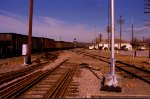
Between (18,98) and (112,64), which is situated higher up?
(112,64)

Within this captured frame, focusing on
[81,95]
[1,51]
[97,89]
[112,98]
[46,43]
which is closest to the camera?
[112,98]

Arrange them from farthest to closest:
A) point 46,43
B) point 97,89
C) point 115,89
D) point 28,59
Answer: point 46,43, point 28,59, point 97,89, point 115,89

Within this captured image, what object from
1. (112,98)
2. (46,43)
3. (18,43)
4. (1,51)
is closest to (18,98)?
(112,98)

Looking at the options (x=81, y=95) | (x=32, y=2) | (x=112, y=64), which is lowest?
(x=81, y=95)

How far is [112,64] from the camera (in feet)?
37.8

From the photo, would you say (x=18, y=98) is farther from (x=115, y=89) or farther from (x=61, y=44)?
(x=61, y=44)

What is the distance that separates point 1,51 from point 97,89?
2464 centimetres

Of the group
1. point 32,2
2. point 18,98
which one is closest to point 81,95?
point 18,98

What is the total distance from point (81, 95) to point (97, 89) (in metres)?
1.75

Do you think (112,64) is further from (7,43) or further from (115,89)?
(7,43)

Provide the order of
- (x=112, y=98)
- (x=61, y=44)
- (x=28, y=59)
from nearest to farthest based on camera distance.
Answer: (x=112, y=98)
(x=28, y=59)
(x=61, y=44)

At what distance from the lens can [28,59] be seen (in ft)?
84.5

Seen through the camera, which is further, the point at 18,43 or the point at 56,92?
the point at 18,43

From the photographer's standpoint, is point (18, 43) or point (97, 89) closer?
point (97, 89)
